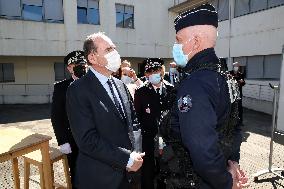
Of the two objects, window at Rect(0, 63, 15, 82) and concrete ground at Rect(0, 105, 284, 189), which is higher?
window at Rect(0, 63, 15, 82)

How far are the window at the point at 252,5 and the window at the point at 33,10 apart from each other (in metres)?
11.2

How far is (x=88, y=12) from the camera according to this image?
716 inches

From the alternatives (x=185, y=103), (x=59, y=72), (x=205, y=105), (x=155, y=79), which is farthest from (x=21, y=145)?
(x=59, y=72)

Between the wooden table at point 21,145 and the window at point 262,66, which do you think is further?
the window at point 262,66

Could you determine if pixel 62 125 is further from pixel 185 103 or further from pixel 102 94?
pixel 185 103

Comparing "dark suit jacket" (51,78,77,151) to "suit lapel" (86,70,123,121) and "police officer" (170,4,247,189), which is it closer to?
"suit lapel" (86,70,123,121)

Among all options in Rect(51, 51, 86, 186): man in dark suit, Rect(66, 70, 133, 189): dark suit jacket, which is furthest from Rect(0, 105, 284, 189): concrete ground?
Rect(66, 70, 133, 189): dark suit jacket

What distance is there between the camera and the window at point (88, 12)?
17906mm

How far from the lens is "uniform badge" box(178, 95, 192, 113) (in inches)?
65.4

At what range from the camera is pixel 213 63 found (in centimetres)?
188

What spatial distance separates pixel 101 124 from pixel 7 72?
1756 cm

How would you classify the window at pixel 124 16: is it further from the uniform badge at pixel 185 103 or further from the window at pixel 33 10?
the uniform badge at pixel 185 103

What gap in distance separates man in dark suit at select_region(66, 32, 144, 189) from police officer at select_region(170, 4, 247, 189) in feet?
2.41

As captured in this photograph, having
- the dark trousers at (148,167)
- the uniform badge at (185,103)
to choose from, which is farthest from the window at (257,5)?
the uniform badge at (185,103)
